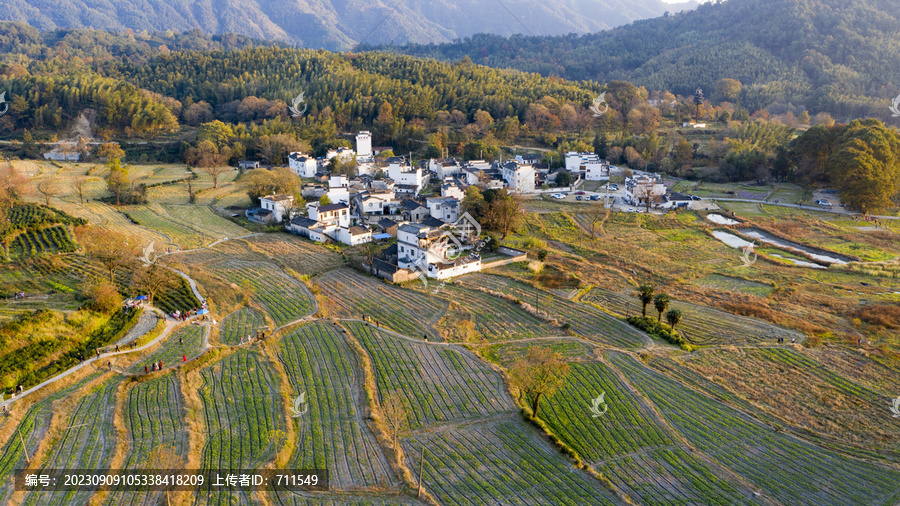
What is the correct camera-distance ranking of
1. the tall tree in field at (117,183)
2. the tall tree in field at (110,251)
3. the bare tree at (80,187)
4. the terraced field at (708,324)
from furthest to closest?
1. the tall tree in field at (117,183)
2. the bare tree at (80,187)
3. the tall tree in field at (110,251)
4. the terraced field at (708,324)

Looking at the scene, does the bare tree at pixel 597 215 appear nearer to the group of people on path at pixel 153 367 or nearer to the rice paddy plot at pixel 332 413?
the rice paddy plot at pixel 332 413

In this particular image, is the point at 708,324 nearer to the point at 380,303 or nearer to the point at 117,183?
the point at 380,303

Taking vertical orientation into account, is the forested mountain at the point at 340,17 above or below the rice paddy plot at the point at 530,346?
above

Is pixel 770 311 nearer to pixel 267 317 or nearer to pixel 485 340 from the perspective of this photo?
pixel 485 340

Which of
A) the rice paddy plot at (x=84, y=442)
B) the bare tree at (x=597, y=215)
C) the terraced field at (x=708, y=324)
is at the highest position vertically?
the bare tree at (x=597, y=215)

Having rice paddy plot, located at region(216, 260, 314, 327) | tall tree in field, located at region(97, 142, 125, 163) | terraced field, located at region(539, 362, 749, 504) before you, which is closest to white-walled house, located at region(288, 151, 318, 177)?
tall tree in field, located at region(97, 142, 125, 163)
